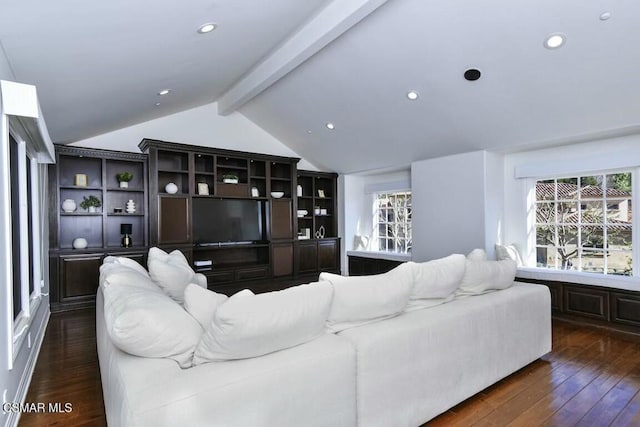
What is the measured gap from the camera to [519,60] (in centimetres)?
326

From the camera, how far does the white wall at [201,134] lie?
548 cm

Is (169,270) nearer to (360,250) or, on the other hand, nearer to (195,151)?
(195,151)

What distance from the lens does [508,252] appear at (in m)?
4.57

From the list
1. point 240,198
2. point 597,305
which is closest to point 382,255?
point 240,198

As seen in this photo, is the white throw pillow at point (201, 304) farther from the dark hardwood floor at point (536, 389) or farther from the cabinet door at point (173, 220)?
the cabinet door at point (173, 220)

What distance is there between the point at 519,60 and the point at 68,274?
19.1 feet

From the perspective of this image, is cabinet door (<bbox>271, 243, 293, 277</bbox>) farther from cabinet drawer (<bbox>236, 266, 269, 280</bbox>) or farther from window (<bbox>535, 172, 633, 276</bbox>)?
window (<bbox>535, 172, 633, 276</bbox>)

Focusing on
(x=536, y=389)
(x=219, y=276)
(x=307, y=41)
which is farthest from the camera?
(x=219, y=276)

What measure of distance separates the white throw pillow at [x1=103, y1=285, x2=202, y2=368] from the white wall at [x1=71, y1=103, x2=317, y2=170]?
470 cm

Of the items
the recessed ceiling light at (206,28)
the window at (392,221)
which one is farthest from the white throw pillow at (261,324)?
the window at (392,221)

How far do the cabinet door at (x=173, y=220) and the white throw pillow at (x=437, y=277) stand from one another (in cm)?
419

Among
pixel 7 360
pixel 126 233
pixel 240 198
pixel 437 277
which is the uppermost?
pixel 240 198

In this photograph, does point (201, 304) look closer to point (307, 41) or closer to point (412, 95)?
point (307, 41)

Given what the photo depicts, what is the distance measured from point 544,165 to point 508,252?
1224mm
